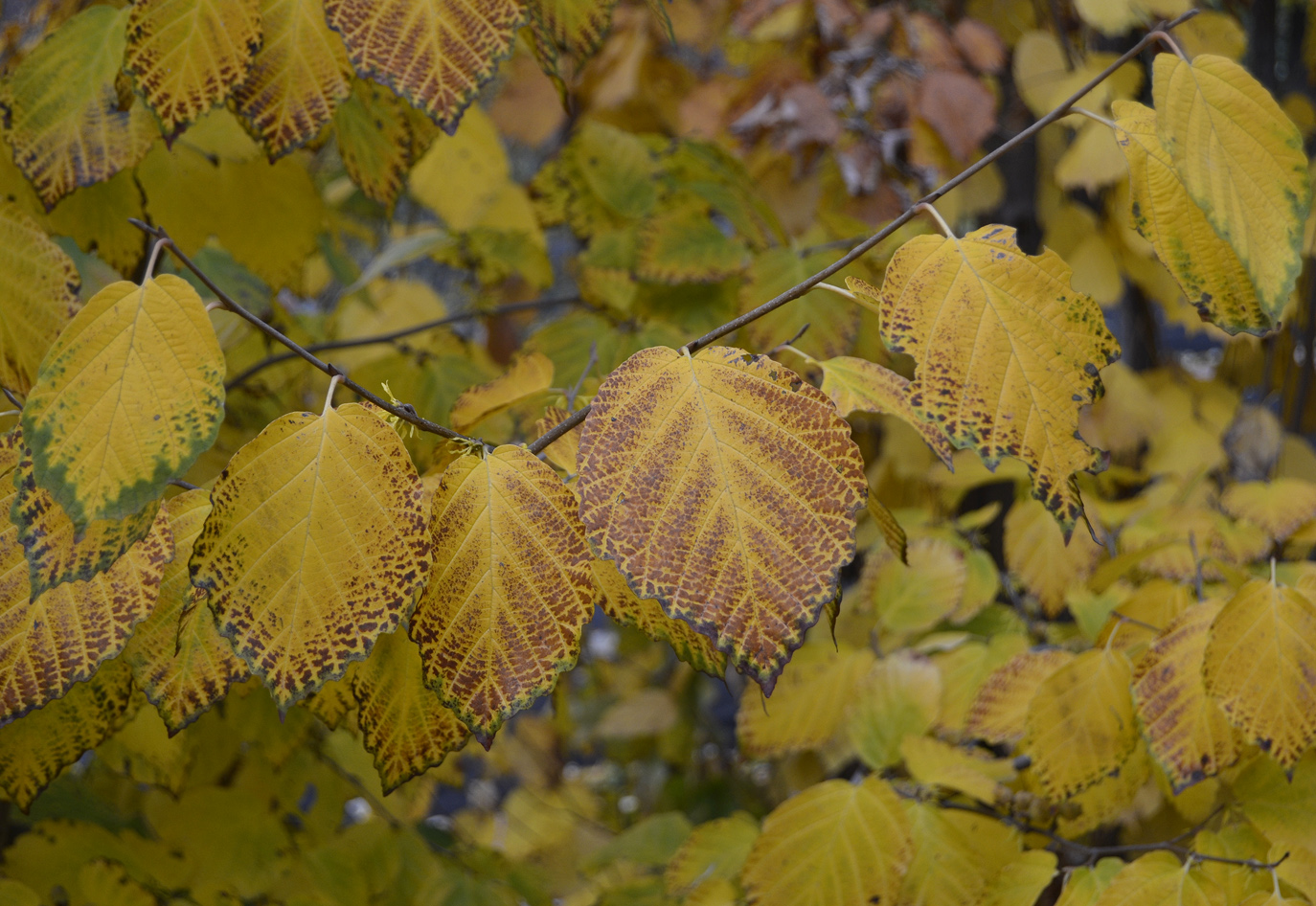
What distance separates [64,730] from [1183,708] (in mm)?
828

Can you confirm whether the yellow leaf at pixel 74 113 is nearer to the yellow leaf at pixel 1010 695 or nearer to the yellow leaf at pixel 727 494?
the yellow leaf at pixel 727 494

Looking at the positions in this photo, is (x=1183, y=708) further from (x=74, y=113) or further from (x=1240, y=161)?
(x=74, y=113)

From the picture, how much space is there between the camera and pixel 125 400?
500 millimetres

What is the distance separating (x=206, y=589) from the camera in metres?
0.49

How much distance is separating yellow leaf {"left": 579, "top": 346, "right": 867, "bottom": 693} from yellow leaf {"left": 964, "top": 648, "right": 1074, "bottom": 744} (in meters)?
0.49

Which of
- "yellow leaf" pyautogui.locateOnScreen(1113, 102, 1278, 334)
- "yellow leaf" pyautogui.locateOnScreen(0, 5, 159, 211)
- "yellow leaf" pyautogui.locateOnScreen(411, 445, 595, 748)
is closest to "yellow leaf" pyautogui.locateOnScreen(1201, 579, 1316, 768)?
"yellow leaf" pyautogui.locateOnScreen(1113, 102, 1278, 334)

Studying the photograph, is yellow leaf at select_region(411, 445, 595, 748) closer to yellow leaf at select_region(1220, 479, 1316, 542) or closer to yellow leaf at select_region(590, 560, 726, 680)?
yellow leaf at select_region(590, 560, 726, 680)

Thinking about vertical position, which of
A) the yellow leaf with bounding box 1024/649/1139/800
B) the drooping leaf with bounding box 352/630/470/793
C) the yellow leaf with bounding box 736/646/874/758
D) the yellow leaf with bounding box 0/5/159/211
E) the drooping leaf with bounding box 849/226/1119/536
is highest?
the yellow leaf with bounding box 0/5/159/211

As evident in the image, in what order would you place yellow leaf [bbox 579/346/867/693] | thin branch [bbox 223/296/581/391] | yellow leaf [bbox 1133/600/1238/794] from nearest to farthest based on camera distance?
yellow leaf [bbox 579/346/867/693]
yellow leaf [bbox 1133/600/1238/794]
thin branch [bbox 223/296/581/391]

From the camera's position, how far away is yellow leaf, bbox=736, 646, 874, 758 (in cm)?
109

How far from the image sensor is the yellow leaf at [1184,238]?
0.57 metres

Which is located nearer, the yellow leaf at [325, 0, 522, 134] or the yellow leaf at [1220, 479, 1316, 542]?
the yellow leaf at [325, 0, 522, 134]

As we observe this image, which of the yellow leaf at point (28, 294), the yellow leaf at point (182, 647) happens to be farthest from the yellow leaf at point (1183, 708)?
the yellow leaf at point (28, 294)

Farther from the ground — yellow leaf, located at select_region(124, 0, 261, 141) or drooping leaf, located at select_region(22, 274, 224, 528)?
yellow leaf, located at select_region(124, 0, 261, 141)
